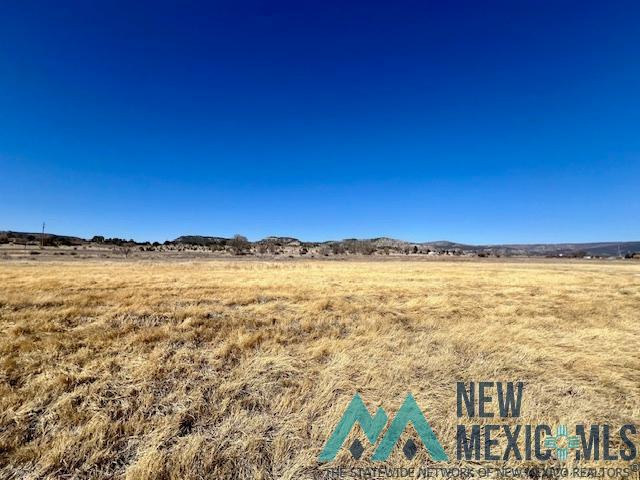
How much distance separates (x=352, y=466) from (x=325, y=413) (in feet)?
3.08

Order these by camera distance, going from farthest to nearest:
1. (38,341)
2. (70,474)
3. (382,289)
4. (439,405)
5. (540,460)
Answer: (382,289)
(38,341)
(439,405)
(540,460)
(70,474)

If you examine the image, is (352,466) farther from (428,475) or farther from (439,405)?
(439,405)

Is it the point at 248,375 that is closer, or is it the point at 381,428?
the point at 381,428

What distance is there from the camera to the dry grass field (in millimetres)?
3455

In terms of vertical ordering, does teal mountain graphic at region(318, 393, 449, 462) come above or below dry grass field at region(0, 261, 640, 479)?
below

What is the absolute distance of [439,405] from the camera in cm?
458

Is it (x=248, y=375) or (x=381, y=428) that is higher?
(x=248, y=375)

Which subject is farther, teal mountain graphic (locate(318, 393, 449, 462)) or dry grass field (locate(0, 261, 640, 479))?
teal mountain graphic (locate(318, 393, 449, 462))

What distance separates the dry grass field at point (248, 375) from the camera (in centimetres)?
346

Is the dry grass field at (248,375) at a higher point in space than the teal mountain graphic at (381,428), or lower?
higher

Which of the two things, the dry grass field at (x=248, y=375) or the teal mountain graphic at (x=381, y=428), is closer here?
the dry grass field at (x=248, y=375)

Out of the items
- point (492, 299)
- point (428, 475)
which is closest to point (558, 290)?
point (492, 299)

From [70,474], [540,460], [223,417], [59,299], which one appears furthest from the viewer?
[59,299]

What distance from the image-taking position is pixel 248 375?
538 centimetres
